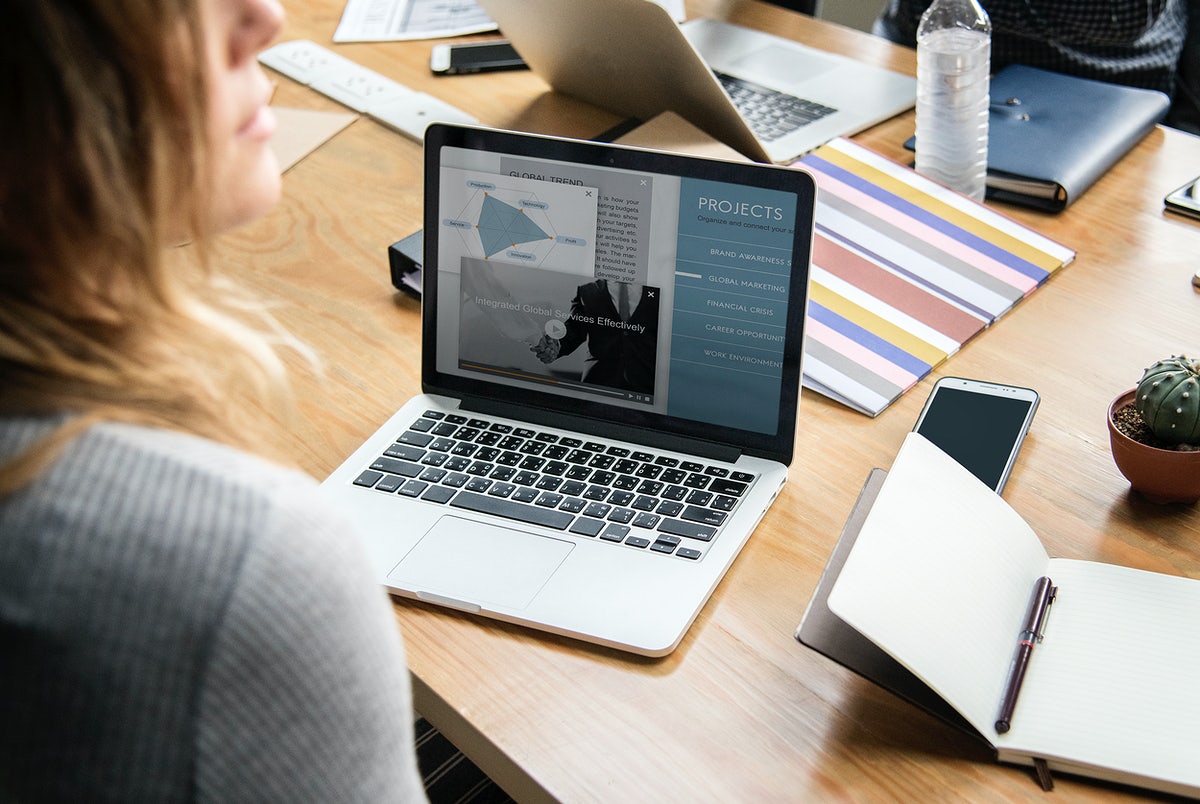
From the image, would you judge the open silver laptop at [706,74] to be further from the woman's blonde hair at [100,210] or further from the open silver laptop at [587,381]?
the woman's blonde hair at [100,210]

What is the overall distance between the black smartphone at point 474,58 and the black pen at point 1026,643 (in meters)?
1.12

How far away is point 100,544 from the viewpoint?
389 millimetres

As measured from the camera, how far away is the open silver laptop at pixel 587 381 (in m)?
0.79

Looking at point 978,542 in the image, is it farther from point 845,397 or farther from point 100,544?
point 100,544

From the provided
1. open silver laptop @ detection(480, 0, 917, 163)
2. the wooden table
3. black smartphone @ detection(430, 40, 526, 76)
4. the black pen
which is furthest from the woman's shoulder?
black smartphone @ detection(430, 40, 526, 76)

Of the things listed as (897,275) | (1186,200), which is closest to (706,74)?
(897,275)

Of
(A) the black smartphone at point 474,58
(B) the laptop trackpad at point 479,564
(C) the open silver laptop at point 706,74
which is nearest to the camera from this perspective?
(B) the laptop trackpad at point 479,564

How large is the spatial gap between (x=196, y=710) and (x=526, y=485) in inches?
18.0

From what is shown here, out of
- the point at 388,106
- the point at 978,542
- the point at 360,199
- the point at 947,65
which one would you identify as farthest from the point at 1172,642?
the point at 388,106

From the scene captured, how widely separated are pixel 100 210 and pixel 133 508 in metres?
0.11

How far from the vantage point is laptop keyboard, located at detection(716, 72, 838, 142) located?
139 centimetres

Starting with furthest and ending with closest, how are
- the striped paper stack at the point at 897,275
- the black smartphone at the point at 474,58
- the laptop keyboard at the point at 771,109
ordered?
the black smartphone at the point at 474,58, the laptop keyboard at the point at 771,109, the striped paper stack at the point at 897,275

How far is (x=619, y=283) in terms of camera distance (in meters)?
0.87

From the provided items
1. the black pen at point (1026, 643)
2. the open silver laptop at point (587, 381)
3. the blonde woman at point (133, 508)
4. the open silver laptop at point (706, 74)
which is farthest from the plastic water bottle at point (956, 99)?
the blonde woman at point (133, 508)
